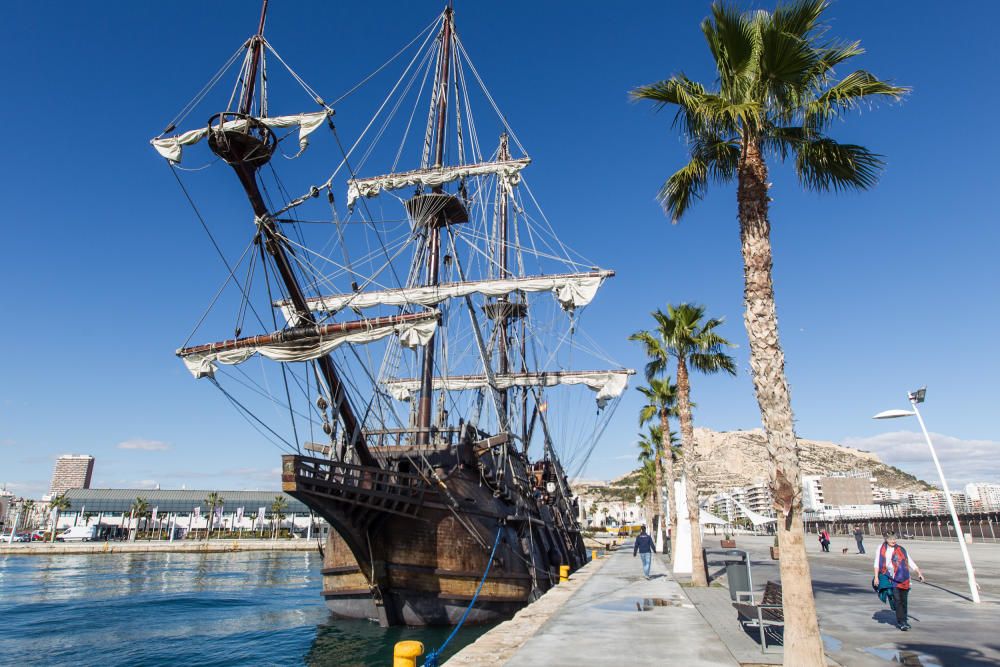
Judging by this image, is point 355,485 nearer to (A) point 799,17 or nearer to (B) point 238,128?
(B) point 238,128

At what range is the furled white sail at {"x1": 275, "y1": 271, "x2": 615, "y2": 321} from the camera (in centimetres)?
2377

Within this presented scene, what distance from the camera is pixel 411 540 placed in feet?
53.7

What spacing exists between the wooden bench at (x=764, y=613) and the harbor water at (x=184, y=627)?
8.68m

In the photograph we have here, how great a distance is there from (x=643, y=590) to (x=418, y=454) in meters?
7.19

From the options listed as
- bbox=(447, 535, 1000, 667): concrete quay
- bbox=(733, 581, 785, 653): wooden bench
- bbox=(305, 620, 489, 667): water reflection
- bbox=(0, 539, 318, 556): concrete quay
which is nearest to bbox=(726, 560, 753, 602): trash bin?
bbox=(733, 581, 785, 653): wooden bench

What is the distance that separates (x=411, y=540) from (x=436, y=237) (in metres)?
14.5

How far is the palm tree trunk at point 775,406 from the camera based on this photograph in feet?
19.7

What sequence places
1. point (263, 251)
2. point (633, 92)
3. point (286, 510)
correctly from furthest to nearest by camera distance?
point (286, 510) < point (263, 251) < point (633, 92)

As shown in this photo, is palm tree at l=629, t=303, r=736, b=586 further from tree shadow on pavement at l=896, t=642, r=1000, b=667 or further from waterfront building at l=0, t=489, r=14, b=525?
waterfront building at l=0, t=489, r=14, b=525

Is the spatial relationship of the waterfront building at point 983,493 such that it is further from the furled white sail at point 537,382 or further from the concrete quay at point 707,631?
the concrete quay at point 707,631

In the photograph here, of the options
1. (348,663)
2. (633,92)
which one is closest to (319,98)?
(633,92)

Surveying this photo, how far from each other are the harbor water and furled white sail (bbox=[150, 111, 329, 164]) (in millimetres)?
13307

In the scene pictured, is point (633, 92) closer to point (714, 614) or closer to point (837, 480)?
point (714, 614)

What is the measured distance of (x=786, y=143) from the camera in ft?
27.7
